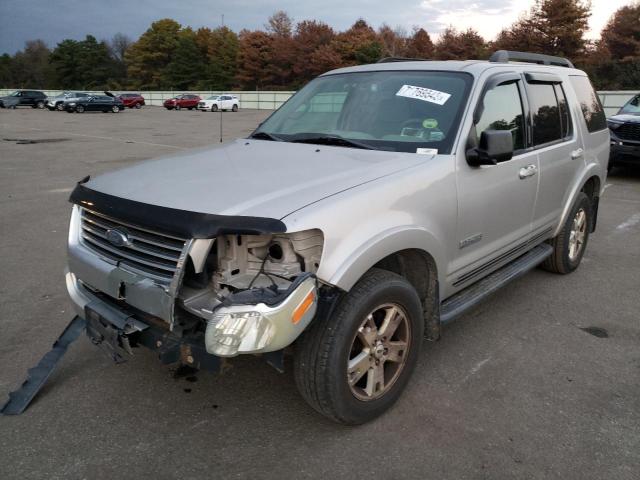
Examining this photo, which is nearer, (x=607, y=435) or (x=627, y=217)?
(x=607, y=435)

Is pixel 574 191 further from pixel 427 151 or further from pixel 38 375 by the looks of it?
pixel 38 375

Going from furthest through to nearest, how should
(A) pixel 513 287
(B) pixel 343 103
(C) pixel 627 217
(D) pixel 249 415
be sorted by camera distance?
(C) pixel 627 217 → (A) pixel 513 287 → (B) pixel 343 103 → (D) pixel 249 415

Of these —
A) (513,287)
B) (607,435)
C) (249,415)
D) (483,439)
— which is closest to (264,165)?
(249,415)

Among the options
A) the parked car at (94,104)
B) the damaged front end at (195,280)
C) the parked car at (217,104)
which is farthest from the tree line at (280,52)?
the damaged front end at (195,280)

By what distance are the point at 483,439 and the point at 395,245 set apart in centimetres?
108

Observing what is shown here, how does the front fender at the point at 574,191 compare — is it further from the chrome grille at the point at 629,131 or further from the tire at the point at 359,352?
the chrome grille at the point at 629,131

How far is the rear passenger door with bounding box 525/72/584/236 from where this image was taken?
4176 mm

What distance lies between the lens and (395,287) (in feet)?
9.08

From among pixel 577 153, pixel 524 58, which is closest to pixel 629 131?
pixel 577 153

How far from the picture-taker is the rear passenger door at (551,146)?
418 cm

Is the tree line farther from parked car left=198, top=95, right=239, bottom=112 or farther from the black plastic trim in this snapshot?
the black plastic trim

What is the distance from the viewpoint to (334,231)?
8.05 ft

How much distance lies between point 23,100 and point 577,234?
49.4 metres

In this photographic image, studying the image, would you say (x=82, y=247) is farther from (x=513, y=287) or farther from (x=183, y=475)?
(x=513, y=287)
